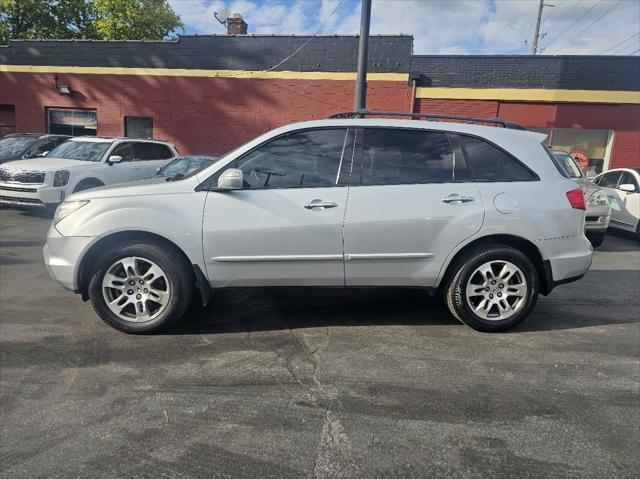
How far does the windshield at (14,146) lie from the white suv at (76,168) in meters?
1.90

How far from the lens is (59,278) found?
4.19 meters

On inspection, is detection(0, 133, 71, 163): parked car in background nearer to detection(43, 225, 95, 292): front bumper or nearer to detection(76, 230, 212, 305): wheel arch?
detection(43, 225, 95, 292): front bumper

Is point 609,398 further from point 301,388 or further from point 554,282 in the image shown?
point 301,388

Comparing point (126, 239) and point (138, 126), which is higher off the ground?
point (138, 126)

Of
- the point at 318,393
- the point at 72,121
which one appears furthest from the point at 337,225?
the point at 72,121

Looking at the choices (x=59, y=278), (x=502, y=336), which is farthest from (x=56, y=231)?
(x=502, y=336)

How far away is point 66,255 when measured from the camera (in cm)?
414

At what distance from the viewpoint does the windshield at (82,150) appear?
35.4 ft

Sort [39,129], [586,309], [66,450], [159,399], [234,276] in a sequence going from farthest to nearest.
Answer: [39,129] → [586,309] → [234,276] → [159,399] → [66,450]

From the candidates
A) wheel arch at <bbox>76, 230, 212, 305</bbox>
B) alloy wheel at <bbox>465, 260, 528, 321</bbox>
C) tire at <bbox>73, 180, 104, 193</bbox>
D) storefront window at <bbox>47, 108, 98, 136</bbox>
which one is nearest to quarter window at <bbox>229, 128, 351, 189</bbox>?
wheel arch at <bbox>76, 230, 212, 305</bbox>

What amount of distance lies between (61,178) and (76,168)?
381mm

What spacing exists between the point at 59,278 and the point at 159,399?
5.59 ft

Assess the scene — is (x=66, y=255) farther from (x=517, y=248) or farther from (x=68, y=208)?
(x=517, y=248)

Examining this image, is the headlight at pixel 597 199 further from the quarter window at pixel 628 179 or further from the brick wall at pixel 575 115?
the brick wall at pixel 575 115
